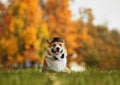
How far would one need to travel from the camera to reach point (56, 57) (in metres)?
6.72

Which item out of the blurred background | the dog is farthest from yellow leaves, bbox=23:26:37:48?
the dog

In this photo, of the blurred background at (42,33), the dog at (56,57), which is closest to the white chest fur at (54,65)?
the dog at (56,57)

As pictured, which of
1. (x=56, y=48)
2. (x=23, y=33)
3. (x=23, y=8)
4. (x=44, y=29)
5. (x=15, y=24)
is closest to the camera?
(x=56, y=48)

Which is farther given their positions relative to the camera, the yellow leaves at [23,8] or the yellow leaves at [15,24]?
the yellow leaves at [23,8]

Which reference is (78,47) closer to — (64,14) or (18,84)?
(64,14)

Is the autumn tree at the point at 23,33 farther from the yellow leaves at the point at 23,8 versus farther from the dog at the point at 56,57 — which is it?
the dog at the point at 56,57

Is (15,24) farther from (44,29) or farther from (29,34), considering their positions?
(44,29)

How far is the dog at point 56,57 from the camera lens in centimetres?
668

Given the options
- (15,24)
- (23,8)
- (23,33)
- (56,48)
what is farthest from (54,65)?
(23,8)

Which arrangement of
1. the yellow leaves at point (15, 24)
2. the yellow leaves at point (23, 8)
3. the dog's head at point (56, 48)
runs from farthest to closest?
the yellow leaves at point (23, 8) < the yellow leaves at point (15, 24) < the dog's head at point (56, 48)

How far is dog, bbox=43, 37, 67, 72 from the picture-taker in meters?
6.68

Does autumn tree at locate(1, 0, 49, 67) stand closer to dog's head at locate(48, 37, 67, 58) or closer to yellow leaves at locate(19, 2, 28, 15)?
yellow leaves at locate(19, 2, 28, 15)

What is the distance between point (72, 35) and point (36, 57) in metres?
2.40

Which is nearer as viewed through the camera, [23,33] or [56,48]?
[56,48]
